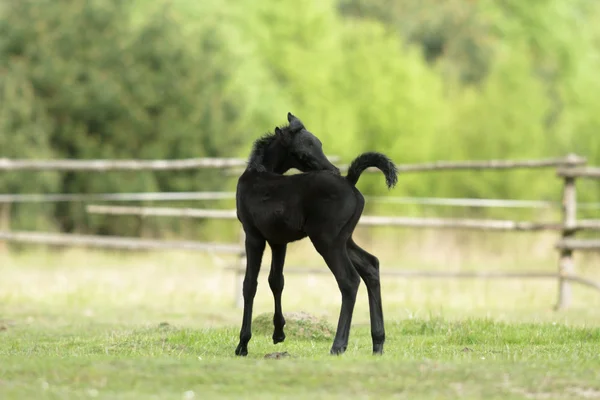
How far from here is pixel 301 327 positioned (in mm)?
7516

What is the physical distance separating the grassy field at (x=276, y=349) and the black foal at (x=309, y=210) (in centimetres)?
34

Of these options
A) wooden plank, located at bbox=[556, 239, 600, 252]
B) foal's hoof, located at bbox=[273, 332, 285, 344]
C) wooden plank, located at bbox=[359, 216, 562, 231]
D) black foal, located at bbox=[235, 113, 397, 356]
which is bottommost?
foal's hoof, located at bbox=[273, 332, 285, 344]

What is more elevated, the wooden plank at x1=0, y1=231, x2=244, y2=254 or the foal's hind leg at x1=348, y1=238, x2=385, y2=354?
the foal's hind leg at x1=348, y1=238, x2=385, y2=354

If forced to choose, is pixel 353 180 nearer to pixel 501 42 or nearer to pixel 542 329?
pixel 542 329

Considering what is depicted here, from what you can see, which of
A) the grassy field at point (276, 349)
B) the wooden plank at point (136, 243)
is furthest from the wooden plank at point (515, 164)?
the wooden plank at point (136, 243)

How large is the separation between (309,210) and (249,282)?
2.06 ft

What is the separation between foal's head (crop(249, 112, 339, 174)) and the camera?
6340 mm

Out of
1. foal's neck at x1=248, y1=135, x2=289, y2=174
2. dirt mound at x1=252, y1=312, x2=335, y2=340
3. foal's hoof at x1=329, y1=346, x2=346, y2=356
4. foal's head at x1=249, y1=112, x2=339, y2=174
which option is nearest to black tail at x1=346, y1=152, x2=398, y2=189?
foal's head at x1=249, y1=112, x2=339, y2=174

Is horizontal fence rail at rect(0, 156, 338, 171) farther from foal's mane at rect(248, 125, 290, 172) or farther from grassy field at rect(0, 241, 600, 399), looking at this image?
foal's mane at rect(248, 125, 290, 172)

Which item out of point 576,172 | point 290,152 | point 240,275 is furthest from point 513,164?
point 290,152

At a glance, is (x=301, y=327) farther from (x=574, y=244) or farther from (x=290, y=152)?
(x=574, y=244)

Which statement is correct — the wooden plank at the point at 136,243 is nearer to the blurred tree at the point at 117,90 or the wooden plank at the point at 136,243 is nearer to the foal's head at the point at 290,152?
the foal's head at the point at 290,152

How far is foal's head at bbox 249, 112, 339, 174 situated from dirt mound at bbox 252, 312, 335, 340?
4.92 feet

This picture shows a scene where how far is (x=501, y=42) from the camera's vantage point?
3909 cm
